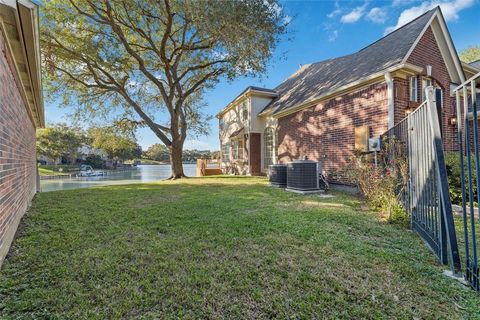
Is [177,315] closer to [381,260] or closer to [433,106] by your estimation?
[381,260]

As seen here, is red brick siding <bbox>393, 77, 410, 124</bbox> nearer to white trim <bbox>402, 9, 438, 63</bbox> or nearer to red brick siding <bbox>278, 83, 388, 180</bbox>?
red brick siding <bbox>278, 83, 388, 180</bbox>

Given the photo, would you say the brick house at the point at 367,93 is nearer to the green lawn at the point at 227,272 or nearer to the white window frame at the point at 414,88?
the white window frame at the point at 414,88

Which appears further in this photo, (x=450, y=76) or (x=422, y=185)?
(x=450, y=76)

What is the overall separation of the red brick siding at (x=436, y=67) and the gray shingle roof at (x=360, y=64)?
47 cm

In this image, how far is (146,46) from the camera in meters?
12.9

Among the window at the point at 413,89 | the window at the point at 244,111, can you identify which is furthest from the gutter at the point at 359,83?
the window at the point at 244,111

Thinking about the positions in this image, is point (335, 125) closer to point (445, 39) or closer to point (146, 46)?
point (445, 39)

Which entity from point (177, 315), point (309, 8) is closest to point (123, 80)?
point (309, 8)

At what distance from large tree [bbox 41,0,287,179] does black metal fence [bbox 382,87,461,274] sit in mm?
7578

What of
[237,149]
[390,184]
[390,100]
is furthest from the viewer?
[237,149]

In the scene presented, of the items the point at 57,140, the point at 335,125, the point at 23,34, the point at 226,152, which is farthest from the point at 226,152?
the point at 57,140

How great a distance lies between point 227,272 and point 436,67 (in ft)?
34.5

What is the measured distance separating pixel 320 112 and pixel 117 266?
9000 mm

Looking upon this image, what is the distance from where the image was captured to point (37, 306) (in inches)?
72.1
